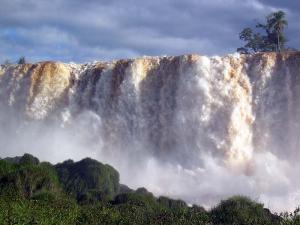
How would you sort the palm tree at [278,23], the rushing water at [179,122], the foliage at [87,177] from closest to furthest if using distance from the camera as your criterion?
the foliage at [87,177]
the rushing water at [179,122]
the palm tree at [278,23]

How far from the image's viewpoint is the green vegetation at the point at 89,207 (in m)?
15.8

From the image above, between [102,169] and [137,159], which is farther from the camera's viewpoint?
[137,159]

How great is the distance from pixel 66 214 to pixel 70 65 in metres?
33.8

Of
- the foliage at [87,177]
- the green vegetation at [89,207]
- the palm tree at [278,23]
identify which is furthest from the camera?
the palm tree at [278,23]

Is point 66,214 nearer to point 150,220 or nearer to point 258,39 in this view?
point 150,220

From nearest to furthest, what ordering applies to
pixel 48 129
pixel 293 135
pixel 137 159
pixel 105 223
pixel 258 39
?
pixel 105 223, pixel 293 135, pixel 137 159, pixel 48 129, pixel 258 39

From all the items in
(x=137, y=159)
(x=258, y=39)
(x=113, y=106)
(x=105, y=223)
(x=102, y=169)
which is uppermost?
(x=258, y=39)

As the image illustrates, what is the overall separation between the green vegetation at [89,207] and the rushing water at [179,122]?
1084 centimetres

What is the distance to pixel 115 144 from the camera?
147 ft

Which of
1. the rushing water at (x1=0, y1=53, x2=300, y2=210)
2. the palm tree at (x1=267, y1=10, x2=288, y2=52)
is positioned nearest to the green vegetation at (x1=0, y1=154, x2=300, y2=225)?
the rushing water at (x1=0, y1=53, x2=300, y2=210)

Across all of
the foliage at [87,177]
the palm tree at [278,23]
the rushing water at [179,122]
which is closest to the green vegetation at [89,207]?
the foliage at [87,177]

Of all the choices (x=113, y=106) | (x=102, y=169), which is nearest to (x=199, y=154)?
(x=113, y=106)

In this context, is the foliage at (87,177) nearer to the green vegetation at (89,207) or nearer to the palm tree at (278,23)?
the green vegetation at (89,207)

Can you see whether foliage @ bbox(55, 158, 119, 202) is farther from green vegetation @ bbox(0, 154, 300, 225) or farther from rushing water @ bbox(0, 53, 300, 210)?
rushing water @ bbox(0, 53, 300, 210)
